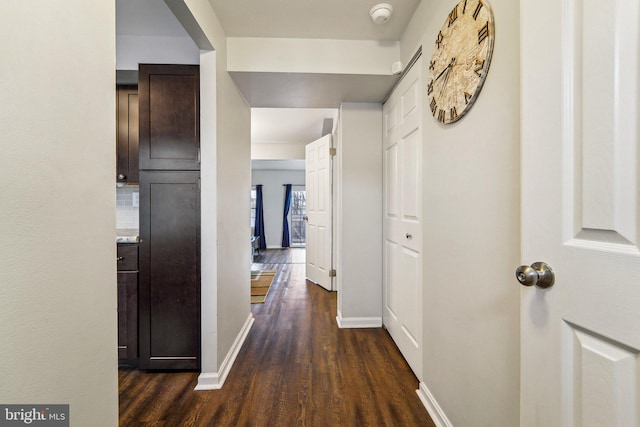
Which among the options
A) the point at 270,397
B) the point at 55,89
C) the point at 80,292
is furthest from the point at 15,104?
the point at 270,397

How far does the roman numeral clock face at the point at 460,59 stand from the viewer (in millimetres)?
942

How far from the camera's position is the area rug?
3.08 metres

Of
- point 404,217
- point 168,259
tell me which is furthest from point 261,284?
point 404,217

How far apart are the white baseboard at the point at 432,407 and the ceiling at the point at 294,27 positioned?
212cm

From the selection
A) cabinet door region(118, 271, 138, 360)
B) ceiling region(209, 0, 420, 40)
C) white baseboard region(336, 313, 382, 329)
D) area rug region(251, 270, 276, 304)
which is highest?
ceiling region(209, 0, 420, 40)

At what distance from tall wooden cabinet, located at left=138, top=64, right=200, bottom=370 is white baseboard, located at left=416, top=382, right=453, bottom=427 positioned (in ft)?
4.84

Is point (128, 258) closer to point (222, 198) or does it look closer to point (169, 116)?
point (222, 198)

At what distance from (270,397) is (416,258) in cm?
123

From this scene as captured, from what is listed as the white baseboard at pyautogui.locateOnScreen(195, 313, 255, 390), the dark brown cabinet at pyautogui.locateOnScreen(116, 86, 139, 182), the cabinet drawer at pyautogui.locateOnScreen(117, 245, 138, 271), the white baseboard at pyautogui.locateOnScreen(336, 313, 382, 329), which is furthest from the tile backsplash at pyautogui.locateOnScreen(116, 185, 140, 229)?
the white baseboard at pyautogui.locateOnScreen(336, 313, 382, 329)

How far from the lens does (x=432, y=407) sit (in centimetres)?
135

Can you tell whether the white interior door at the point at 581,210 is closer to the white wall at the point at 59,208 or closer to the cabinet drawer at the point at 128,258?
the white wall at the point at 59,208

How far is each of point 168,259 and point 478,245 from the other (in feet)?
5.84

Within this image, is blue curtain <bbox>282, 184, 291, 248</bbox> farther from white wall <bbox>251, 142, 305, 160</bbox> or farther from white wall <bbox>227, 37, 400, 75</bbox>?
white wall <bbox>227, 37, 400, 75</bbox>

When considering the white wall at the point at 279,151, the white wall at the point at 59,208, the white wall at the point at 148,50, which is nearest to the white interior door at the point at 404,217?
the white wall at the point at 59,208
